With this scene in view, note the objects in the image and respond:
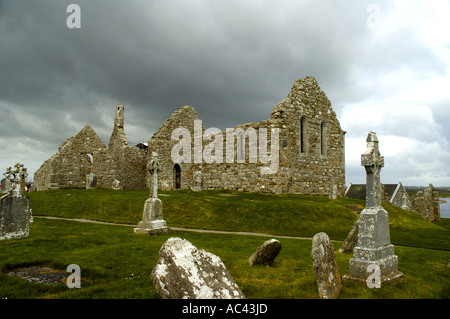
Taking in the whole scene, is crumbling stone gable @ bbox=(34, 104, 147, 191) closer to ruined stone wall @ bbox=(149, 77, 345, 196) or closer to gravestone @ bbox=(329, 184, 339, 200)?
ruined stone wall @ bbox=(149, 77, 345, 196)

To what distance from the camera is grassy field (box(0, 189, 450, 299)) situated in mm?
5914

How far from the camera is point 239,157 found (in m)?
23.6

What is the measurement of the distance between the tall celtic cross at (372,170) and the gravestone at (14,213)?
33.4 feet

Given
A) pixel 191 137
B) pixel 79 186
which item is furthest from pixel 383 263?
pixel 79 186

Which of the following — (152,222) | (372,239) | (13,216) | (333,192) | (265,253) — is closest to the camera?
(372,239)

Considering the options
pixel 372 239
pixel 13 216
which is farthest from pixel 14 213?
pixel 372 239

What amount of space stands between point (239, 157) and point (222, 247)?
45.5 feet

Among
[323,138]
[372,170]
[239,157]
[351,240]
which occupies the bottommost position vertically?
[351,240]

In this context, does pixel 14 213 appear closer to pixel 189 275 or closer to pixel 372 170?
pixel 189 275

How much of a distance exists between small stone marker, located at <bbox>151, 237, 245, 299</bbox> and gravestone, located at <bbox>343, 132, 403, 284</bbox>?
122 inches

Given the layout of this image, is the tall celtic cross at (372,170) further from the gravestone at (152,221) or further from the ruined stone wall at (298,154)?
the ruined stone wall at (298,154)

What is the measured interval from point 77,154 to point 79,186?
10.6 feet

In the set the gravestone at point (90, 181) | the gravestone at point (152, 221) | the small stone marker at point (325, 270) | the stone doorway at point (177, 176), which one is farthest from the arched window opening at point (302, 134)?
the gravestone at point (90, 181)
